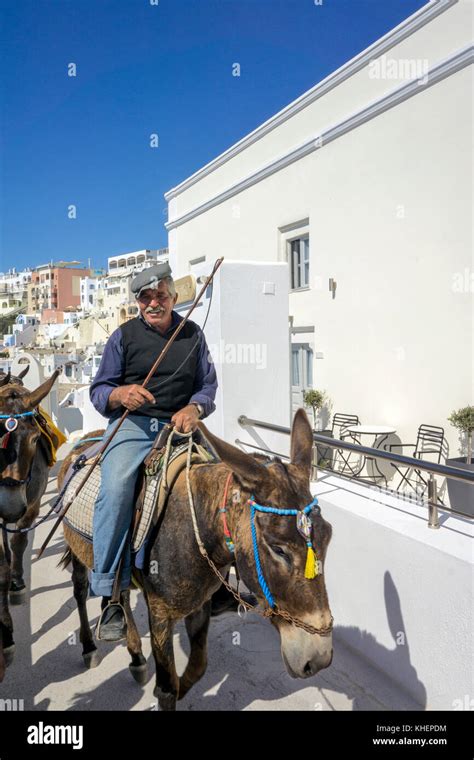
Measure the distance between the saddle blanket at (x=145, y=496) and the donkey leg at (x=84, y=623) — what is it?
71 cm

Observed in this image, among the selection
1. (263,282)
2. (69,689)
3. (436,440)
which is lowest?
(69,689)

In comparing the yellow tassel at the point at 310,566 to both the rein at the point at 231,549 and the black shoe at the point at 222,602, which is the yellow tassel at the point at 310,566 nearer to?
the rein at the point at 231,549

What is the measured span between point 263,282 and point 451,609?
11.6 feet

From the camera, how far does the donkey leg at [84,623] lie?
3.64 meters

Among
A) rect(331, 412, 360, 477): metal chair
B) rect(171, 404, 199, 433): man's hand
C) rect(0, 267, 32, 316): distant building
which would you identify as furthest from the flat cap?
rect(0, 267, 32, 316): distant building

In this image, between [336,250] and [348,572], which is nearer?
[348,572]

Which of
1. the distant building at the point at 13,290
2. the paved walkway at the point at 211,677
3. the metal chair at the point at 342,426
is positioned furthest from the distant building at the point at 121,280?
the paved walkway at the point at 211,677

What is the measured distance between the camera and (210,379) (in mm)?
3309

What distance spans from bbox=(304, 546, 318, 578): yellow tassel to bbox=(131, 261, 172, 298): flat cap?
1847 millimetres

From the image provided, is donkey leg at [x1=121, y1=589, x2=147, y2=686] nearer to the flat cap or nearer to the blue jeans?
the blue jeans

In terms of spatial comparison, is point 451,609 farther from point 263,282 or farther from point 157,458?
point 263,282

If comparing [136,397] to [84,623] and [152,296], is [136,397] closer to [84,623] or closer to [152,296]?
[152,296]

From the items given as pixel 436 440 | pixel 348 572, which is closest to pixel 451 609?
pixel 348 572

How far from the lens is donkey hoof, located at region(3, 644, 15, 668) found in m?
3.65
